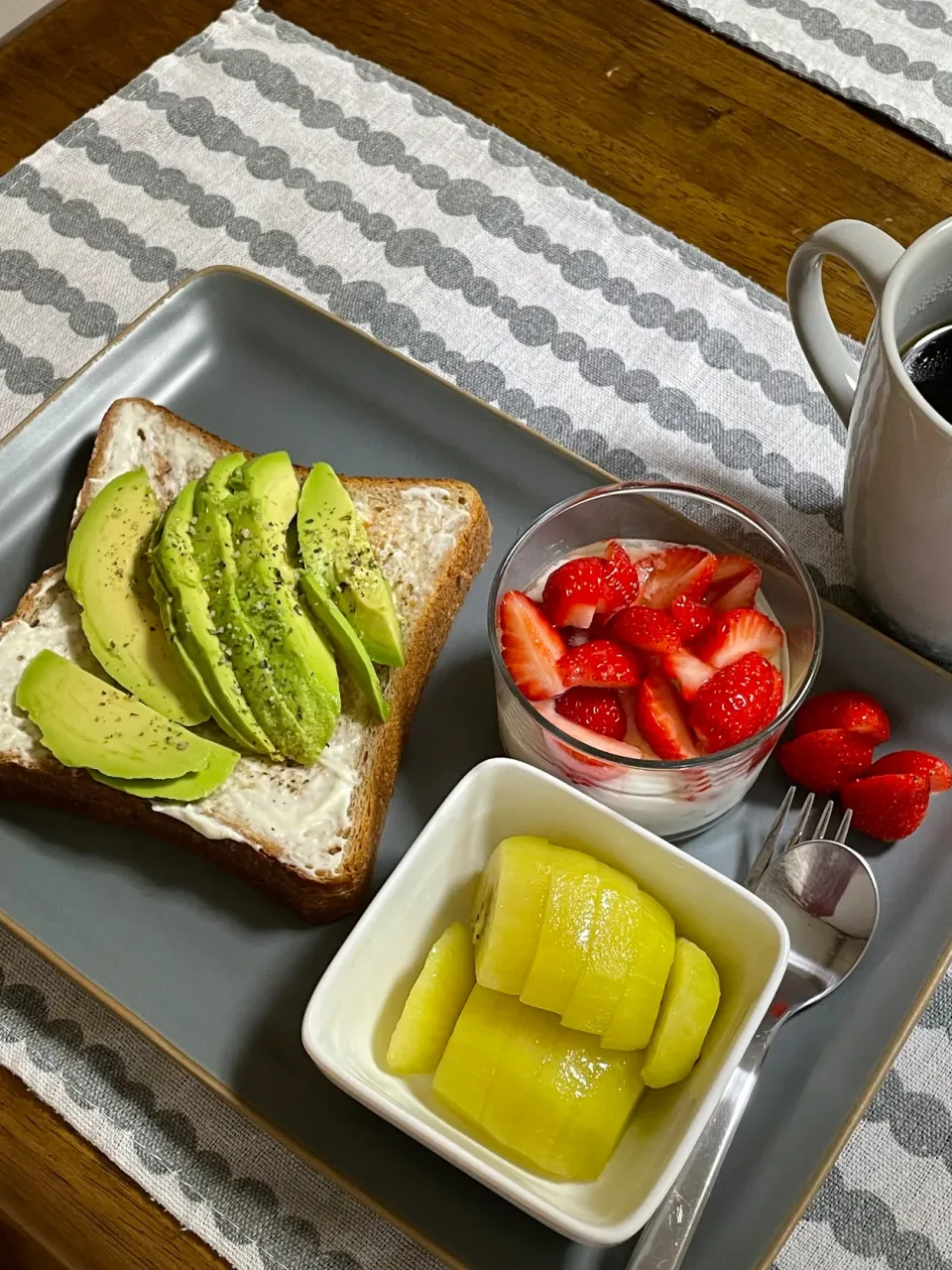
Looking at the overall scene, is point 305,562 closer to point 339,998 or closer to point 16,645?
point 16,645

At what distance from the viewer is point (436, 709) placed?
154 cm

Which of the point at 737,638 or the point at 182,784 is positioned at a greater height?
the point at 737,638

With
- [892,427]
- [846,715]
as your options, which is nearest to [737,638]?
[846,715]

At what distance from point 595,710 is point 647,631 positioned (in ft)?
0.34

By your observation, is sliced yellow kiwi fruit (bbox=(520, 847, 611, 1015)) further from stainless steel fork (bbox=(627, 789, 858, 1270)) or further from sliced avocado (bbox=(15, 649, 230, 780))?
sliced avocado (bbox=(15, 649, 230, 780))

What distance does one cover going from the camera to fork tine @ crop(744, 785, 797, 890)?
1389 millimetres

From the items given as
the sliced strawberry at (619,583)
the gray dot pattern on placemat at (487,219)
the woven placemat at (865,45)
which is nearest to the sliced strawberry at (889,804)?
the sliced strawberry at (619,583)

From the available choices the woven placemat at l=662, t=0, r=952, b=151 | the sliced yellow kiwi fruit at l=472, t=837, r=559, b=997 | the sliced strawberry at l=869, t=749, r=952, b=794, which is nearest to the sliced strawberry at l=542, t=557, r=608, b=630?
the sliced yellow kiwi fruit at l=472, t=837, r=559, b=997

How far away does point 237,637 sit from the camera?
1.38m

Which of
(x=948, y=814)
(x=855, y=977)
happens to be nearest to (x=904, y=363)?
(x=948, y=814)

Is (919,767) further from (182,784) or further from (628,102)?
(628,102)

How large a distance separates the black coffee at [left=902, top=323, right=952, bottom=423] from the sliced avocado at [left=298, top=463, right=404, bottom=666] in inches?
25.2

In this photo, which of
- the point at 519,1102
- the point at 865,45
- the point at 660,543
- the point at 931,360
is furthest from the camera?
the point at 865,45

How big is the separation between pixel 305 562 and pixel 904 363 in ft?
2.32
